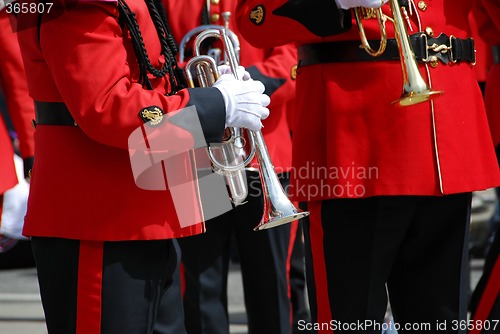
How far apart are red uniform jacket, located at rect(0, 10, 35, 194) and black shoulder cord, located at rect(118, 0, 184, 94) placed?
4.11 ft

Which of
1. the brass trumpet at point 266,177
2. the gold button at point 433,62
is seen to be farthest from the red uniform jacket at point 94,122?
the gold button at point 433,62

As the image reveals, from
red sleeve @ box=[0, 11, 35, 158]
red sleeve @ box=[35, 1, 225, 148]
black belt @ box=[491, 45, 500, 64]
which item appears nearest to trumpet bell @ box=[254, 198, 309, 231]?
red sleeve @ box=[35, 1, 225, 148]

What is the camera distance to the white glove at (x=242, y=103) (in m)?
2.42

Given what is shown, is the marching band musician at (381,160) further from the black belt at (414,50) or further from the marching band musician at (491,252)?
the marching band musician at (491,252)

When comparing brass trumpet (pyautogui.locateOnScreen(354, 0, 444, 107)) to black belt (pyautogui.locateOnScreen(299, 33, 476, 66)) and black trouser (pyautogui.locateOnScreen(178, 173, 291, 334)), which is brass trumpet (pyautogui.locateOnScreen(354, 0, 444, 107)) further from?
black trouser (pyautogui.locateOnScreen(178, 173, 291, 334))

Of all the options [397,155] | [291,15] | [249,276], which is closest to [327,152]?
[397,155]

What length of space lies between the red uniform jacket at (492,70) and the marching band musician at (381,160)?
82cm

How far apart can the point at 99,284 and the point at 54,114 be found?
426 millimetres

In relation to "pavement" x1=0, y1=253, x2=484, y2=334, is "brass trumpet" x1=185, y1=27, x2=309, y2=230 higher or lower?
higher

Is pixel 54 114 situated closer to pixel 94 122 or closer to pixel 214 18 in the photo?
pixel 94 122

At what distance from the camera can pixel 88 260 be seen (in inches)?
94.3

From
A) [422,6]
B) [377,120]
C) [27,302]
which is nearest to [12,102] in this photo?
[377,120]

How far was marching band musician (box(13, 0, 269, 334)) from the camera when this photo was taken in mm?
2301

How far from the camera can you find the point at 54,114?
2.43m
